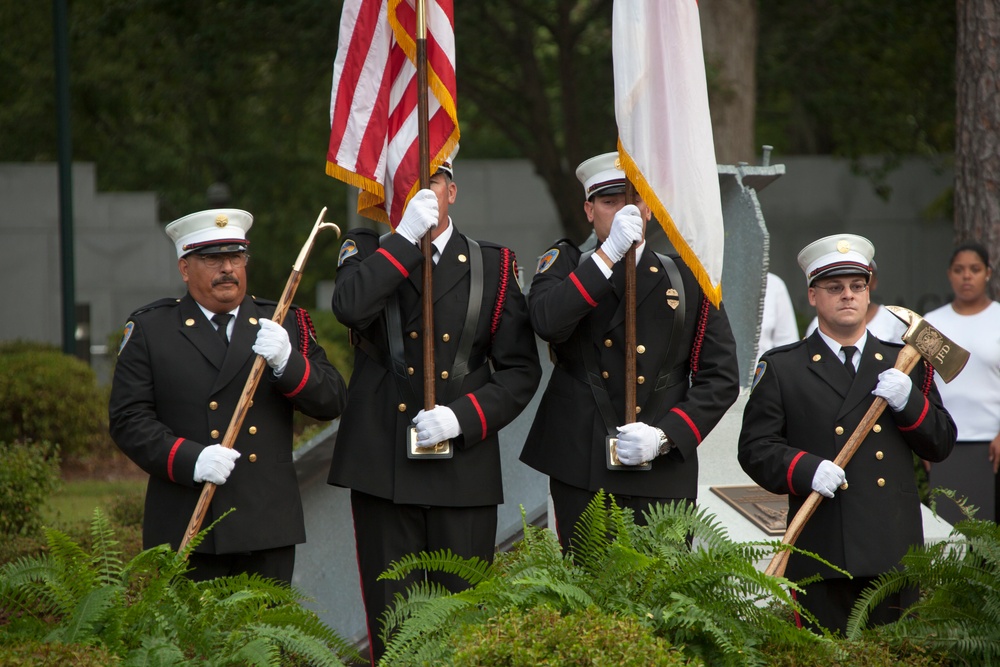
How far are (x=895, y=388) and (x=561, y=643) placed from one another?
1.94 m

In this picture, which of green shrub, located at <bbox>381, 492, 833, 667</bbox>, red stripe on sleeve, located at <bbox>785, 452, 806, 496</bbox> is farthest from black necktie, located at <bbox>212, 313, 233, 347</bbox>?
red stripe on sleeve, located at <bbox>785, 452, 806, 496</bbox>

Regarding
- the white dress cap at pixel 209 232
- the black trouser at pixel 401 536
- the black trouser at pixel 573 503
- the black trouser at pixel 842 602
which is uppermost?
the white dress cap at pixel 209 232

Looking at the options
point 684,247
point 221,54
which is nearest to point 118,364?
point 684,247

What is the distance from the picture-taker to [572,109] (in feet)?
46.4

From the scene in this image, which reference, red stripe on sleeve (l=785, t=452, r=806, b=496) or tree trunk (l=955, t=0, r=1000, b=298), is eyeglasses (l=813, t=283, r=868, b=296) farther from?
tree trunk (l=955, t=0, r=1000, b=298)

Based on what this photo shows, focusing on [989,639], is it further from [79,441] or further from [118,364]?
[79,441]

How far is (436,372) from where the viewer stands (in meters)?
4.56

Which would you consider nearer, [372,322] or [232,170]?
[372,322]

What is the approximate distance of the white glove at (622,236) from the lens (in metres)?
4.37

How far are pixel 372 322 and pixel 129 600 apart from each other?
4.80 ft

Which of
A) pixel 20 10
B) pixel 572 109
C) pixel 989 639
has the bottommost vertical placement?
pixel 989 639

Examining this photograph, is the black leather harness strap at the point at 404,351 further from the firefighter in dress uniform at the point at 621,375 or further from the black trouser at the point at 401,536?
the black trouser at the point at 401,536

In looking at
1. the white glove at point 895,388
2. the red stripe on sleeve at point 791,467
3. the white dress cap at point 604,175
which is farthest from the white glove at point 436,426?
the white glove at point 895,388

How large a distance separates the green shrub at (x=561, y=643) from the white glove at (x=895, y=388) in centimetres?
170
